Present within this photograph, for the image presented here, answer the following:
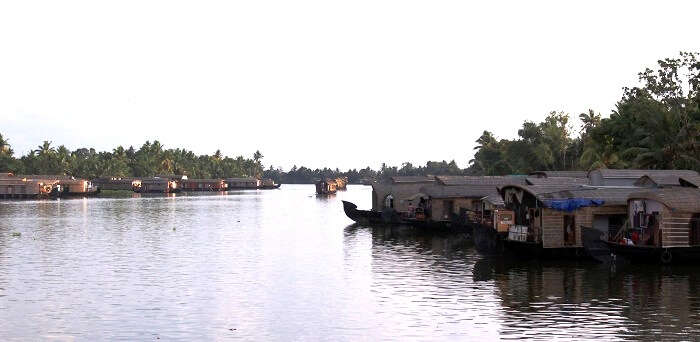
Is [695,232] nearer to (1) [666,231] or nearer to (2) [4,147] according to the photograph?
(1) [666,231]

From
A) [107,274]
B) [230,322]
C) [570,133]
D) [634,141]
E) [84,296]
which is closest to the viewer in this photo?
[230,322]

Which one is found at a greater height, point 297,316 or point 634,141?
point 634,141

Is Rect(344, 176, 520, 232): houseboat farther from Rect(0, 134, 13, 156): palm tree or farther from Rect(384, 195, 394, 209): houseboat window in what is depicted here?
Rect(0, 134, 13, 156): palm tree

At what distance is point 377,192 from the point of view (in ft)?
234

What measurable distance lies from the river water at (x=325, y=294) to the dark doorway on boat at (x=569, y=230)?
1.10m

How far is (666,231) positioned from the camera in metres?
34.1

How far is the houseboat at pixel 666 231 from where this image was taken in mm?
33875

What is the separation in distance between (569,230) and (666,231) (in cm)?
499

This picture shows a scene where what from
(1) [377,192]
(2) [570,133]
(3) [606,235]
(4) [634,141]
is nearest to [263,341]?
(3) [606,235]

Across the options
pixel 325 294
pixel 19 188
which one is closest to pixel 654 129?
pixel 325 294

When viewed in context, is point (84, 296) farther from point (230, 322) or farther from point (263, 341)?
point (263, 341)

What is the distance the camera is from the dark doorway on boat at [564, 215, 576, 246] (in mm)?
37781

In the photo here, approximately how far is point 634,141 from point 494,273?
29.3 meters

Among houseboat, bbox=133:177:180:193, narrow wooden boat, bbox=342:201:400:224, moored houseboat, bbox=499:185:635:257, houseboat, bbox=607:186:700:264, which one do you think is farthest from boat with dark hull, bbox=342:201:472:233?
houseboat, bbox=133:177:180:193
